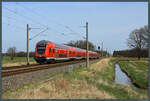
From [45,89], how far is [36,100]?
177 centimetres

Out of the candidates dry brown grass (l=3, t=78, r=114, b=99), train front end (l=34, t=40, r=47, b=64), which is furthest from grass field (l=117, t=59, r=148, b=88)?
train front end (l=34, t=40, r=47, b=64)

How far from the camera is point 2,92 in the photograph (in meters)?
9.07

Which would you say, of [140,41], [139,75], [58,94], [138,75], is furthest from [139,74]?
[140,41]

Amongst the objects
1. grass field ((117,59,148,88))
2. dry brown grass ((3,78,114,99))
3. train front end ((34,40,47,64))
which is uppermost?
train front end ((34,40,47,64))

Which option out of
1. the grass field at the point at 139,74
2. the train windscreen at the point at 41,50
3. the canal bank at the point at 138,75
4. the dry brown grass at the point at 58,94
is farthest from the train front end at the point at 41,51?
the dry brown grass at the point at 58,94

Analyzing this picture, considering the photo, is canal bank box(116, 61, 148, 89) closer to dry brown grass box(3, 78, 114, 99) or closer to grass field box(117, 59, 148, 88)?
grass field box(117, 59, 148, 88)

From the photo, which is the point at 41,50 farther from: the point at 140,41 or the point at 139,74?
the point at 140,41

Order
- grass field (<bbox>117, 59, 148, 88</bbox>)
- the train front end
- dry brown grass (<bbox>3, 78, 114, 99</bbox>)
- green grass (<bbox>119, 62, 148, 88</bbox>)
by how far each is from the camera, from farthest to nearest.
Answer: the train front end → grass field (<bbox>117, 59, 148, 88</bbox>) → green grass (<bbox>119, 62, 148, 88</bbox>) → dry brown grass (<bbox>3, 78, 114, 99</bbox>)

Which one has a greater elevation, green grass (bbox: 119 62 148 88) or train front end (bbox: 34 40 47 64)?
train front end (bbox: 34 40 47 64)

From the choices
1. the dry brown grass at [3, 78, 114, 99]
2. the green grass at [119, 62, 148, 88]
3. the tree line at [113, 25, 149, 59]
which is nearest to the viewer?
the dry brown grass at [3, 78, 114, 99]

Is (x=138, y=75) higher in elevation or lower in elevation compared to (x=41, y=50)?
lower

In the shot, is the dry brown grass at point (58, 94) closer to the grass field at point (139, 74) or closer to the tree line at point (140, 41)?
the grass field at point (139, 74)

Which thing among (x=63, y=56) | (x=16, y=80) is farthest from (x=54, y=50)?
(x=16, y=80)

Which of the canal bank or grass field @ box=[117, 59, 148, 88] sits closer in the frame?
the canal bank
